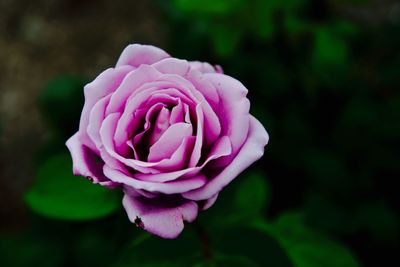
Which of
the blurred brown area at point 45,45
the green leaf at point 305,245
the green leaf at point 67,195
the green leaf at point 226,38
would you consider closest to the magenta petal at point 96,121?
the green leaf at point 67,195

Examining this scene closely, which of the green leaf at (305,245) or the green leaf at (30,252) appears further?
the green leaf at (30,252)

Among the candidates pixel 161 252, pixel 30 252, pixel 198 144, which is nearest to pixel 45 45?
pixel 30 252

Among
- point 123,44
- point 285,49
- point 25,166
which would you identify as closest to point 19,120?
point 25,166

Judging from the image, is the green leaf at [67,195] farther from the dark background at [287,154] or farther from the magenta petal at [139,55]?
the magenta petal at [139,55]

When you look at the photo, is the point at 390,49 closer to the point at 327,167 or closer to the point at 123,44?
the point at 327,167

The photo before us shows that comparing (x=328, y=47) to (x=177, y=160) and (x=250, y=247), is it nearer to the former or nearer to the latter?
(x=250, y=247)

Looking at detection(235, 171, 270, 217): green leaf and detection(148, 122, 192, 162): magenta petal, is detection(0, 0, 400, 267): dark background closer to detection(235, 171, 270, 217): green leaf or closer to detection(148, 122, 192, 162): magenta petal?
detection(235, 171, 270, 217): green leaf
